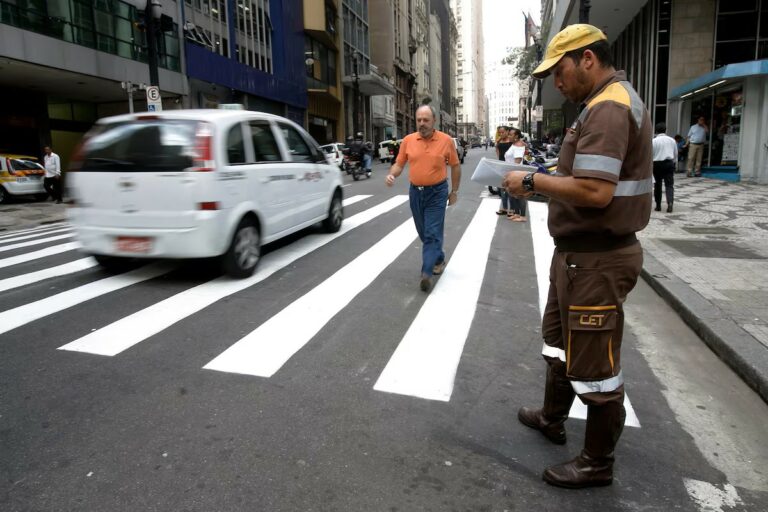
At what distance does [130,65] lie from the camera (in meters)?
21.3

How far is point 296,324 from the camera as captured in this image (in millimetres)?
4785

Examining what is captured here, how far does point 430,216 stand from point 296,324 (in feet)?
6.76

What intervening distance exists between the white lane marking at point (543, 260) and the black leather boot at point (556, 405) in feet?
0.90

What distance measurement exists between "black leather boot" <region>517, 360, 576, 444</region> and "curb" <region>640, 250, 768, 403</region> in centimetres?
157

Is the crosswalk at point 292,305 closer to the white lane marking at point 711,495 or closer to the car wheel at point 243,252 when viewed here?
the car wheel at point 243,252

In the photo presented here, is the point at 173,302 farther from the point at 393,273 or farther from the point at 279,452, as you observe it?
the point at 279,452

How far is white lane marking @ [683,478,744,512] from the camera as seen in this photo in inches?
96.1

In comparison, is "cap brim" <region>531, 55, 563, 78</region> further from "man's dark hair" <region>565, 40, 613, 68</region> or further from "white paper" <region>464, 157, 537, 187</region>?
"white paper" <region>464, 157, 537, 187</region>

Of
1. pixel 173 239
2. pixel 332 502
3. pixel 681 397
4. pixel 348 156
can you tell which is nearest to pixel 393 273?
pixel 173 239

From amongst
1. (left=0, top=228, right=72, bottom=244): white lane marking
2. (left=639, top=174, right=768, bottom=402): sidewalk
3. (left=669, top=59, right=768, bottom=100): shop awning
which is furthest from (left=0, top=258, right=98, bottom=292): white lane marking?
(left=669, top=59, right=768, bottom=100): shop awning

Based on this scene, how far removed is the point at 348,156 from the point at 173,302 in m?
18.6

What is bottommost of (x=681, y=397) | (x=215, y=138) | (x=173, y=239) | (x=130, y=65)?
(x=681, y=397)

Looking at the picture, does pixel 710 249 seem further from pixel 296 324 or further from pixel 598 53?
pixel 598 53

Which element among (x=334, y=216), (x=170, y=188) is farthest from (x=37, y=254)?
(x=334, y=216)
